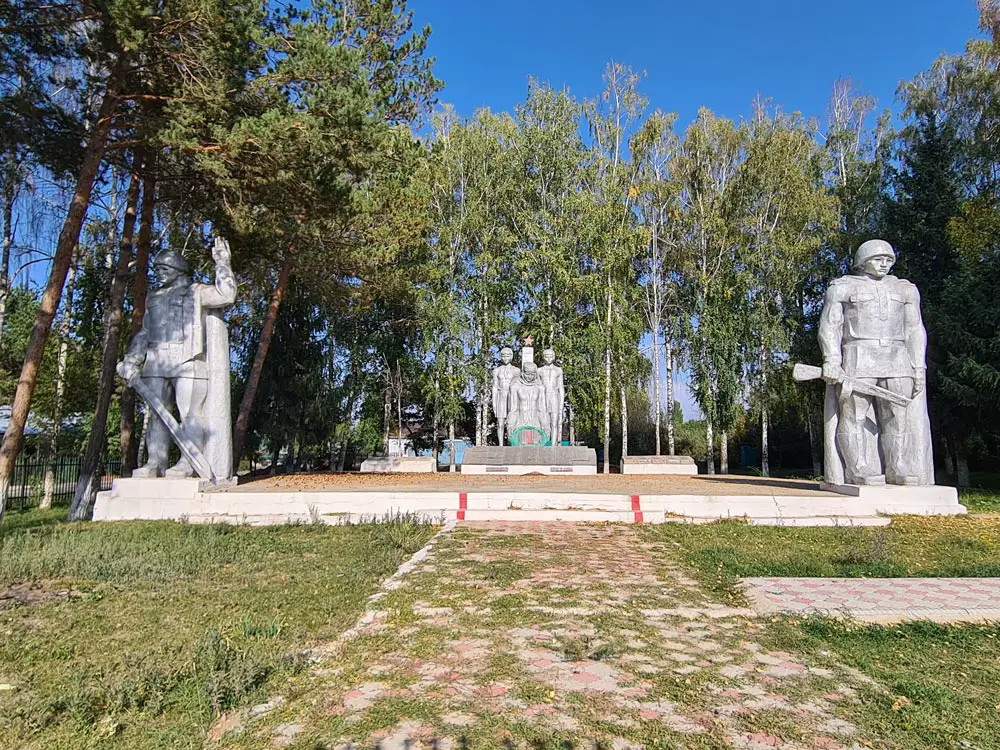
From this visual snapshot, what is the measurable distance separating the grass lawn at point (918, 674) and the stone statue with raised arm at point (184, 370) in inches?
342

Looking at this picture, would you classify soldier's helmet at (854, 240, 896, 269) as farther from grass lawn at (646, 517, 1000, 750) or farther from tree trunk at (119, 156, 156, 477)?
tree trunk at (119, 156, 156, 477)

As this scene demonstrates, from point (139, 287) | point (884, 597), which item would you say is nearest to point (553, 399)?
point (139, 287)

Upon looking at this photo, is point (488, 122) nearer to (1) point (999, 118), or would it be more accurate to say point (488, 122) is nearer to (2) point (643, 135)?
(2) point (643, 135)

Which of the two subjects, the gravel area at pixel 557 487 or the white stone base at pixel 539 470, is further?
the white stone base at pixel 539 470

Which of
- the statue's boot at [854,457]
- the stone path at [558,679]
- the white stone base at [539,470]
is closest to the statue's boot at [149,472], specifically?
the stone path at [558,679]

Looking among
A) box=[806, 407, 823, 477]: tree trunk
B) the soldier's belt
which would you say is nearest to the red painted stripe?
the soldier's belt

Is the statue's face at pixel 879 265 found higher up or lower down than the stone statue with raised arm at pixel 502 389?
higher up

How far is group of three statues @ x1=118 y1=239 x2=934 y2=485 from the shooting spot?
9.59m

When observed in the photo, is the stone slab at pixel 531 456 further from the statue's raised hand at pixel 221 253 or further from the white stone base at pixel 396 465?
the statue's raised hand at pixel 221 253

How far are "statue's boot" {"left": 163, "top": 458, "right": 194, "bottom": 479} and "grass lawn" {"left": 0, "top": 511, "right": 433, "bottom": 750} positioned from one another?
183cm

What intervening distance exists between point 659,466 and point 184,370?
45.2 ft

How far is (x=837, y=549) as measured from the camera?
22.7 ft

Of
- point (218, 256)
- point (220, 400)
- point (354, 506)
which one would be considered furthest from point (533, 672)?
point (218, 256)

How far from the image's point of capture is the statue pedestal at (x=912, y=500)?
9.11 metres
